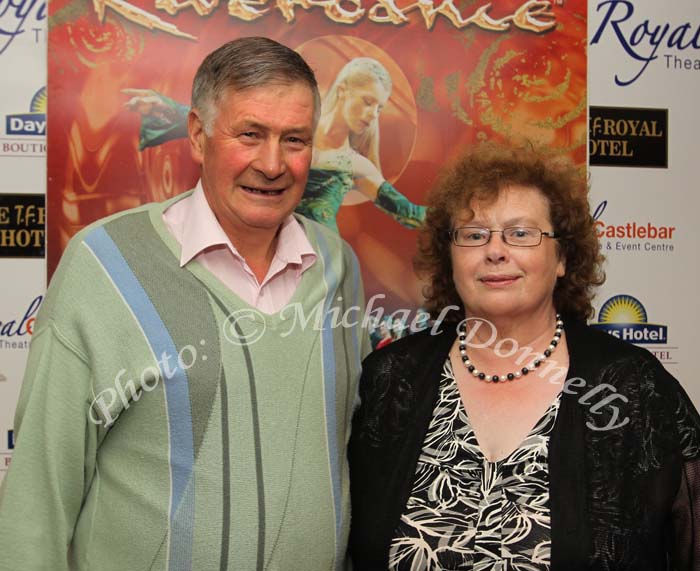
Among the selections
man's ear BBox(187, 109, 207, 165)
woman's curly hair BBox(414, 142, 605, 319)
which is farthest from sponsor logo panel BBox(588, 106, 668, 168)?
man's ear BBox(187, 109, 207, 165)

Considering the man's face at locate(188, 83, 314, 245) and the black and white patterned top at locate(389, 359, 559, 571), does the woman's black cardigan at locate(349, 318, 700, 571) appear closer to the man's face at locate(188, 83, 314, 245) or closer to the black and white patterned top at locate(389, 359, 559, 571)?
the black and white patterned top at locate(389, 359, 559, 571)

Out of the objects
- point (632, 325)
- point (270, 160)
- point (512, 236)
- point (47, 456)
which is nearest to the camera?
point (47, 456)

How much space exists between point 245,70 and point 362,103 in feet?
3.19

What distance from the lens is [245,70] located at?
160 centimetres

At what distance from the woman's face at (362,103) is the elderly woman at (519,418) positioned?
26.7 inches

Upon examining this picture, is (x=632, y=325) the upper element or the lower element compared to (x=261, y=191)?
lower

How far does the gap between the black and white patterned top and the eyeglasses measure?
37 cm

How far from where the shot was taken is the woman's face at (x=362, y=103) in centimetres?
251

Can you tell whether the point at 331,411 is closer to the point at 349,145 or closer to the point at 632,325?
the point at 349,145

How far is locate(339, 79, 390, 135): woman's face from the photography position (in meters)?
2.51

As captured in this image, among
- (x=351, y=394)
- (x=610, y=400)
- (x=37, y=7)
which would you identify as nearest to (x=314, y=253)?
(x=351, y=394)

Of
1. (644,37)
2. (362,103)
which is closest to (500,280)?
(362,103)

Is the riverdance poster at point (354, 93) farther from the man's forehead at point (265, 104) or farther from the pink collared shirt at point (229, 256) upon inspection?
the man's forehead at point (265, 104)

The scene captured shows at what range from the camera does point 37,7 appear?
7.76ft
